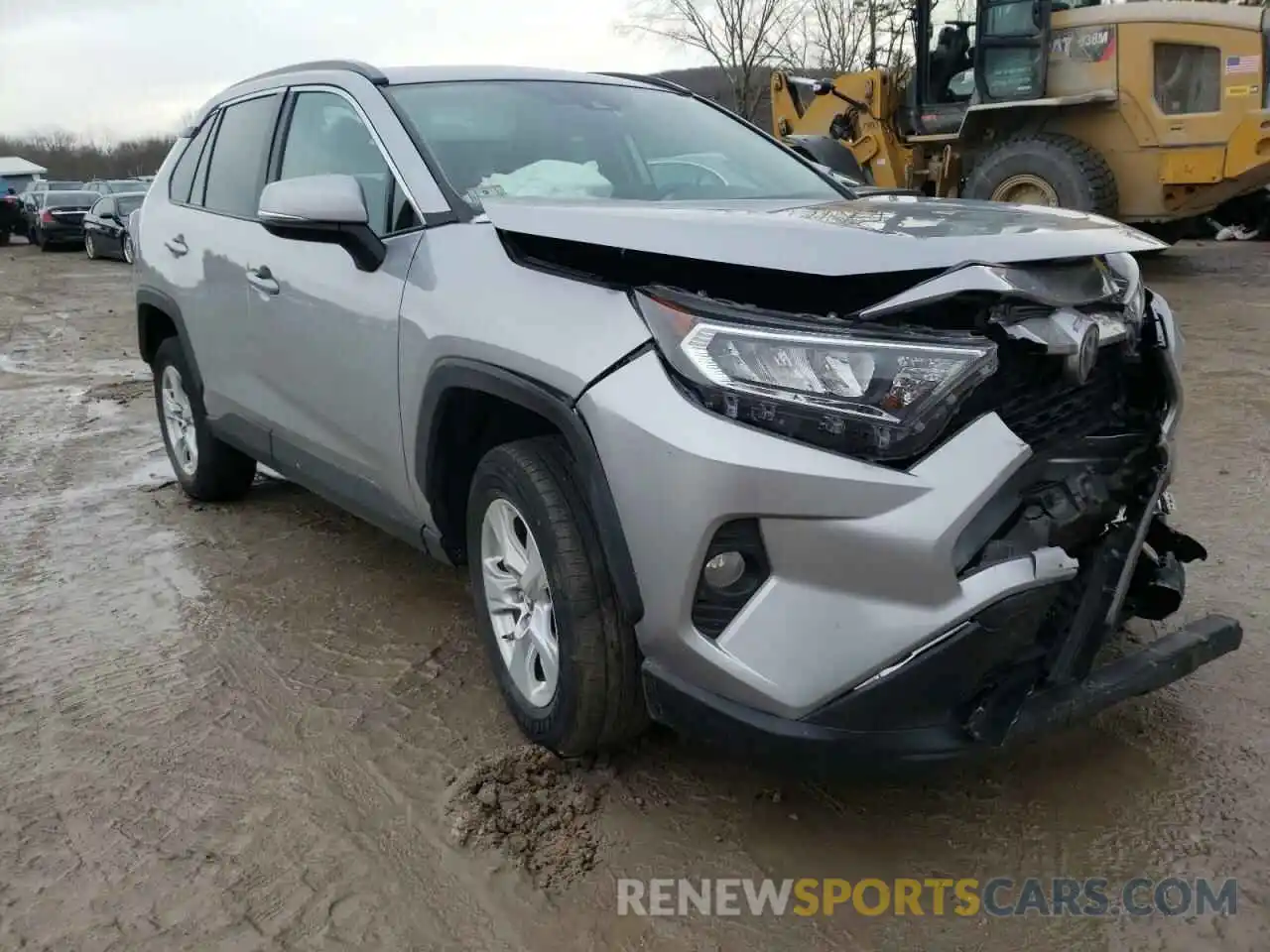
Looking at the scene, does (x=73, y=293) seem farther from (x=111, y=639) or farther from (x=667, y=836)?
(x=667, y=836)

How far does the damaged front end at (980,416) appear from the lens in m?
1.98

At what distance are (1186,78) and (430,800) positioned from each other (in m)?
10.2

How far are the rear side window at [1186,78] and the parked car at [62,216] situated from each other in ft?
72.1

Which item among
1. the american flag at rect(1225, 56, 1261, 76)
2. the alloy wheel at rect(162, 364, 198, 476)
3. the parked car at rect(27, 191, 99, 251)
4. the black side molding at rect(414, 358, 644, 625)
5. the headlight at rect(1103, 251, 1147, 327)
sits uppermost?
the american flag at rect(1225, 56, 1261, 76)

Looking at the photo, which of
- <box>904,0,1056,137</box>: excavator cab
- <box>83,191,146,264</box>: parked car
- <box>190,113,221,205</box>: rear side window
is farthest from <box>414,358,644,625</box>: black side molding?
<box>83,191,146,264</box>: parked car

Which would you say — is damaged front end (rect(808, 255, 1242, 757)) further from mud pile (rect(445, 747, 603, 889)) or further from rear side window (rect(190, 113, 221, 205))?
rear side window (rect(190, 113, 221, 205))

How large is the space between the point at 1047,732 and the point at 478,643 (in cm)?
187

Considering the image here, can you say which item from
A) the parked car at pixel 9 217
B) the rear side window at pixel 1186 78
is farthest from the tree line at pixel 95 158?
the rear side window at pixel 1186 78

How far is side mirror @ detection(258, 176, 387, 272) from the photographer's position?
284cm

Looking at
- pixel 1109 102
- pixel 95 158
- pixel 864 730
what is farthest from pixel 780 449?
pixel 95 158

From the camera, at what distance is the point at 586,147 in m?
3.42

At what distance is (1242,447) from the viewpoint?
5258mm

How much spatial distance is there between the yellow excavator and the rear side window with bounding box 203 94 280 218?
26.4 ft

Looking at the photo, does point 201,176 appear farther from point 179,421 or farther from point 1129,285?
point 1129,285
